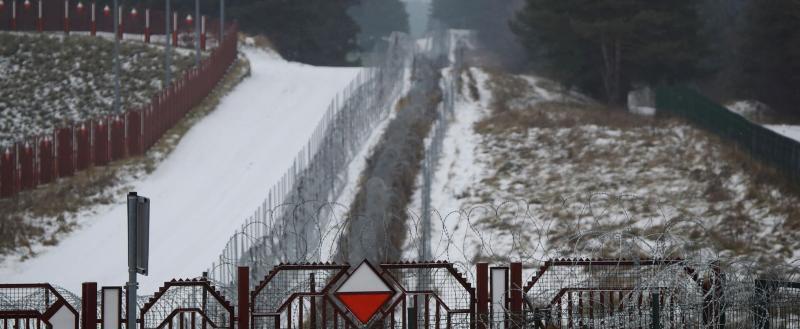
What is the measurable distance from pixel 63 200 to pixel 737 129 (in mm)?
15966

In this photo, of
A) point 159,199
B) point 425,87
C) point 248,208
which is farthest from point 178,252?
point 425,87

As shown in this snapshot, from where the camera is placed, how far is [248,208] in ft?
97.5

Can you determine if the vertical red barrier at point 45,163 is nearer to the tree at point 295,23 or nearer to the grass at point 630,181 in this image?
the grass at point 630,181

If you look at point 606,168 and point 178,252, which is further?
point 606,168

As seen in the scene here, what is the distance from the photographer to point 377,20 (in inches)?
4921

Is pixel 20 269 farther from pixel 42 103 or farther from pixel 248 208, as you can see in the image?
pixel 42 103

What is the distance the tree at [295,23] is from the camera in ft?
229

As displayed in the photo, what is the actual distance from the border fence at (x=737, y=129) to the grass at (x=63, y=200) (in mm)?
14784

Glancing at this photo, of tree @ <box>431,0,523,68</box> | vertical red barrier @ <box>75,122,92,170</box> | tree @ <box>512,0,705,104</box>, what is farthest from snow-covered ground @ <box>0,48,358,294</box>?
tree @ <box>431,0,523,68</box>

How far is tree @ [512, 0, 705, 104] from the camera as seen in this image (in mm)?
45500

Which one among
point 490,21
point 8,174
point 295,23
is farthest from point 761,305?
point 490,21

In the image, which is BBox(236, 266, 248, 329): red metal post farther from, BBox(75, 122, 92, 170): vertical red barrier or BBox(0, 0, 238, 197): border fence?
BBox(75, 122, 92, 170): vertical red barrier

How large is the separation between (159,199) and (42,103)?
1963 centimetres

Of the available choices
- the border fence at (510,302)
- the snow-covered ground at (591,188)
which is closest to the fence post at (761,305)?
the border fence at (510,302)
